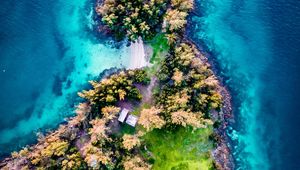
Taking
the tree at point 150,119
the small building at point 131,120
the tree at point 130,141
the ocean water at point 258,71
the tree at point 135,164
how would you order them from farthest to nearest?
the ocean water at point 258,71 → the small building at point 131,120 → the tree at point 130,141 → the tree at point 150,119 → the tree at point 135,164

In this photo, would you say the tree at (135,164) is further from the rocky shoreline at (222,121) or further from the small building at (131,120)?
the rocky shoreline at (222,121)

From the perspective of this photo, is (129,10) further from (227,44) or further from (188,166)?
(188,166)

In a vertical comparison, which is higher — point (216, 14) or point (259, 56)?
point (216, 14)

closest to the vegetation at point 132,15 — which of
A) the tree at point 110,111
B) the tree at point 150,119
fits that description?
the tree at point 110,111

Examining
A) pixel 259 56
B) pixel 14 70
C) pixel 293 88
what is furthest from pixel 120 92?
pixel 293 88

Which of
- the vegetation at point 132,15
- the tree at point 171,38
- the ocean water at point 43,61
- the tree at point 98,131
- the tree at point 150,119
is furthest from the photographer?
the ocean water at point 43,61

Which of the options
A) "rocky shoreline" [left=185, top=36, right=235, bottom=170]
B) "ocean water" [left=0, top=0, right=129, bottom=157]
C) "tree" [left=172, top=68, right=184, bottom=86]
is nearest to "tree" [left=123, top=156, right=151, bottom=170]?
"rocky shoreline" [left=185, top=36, right=235, bottom=170]
